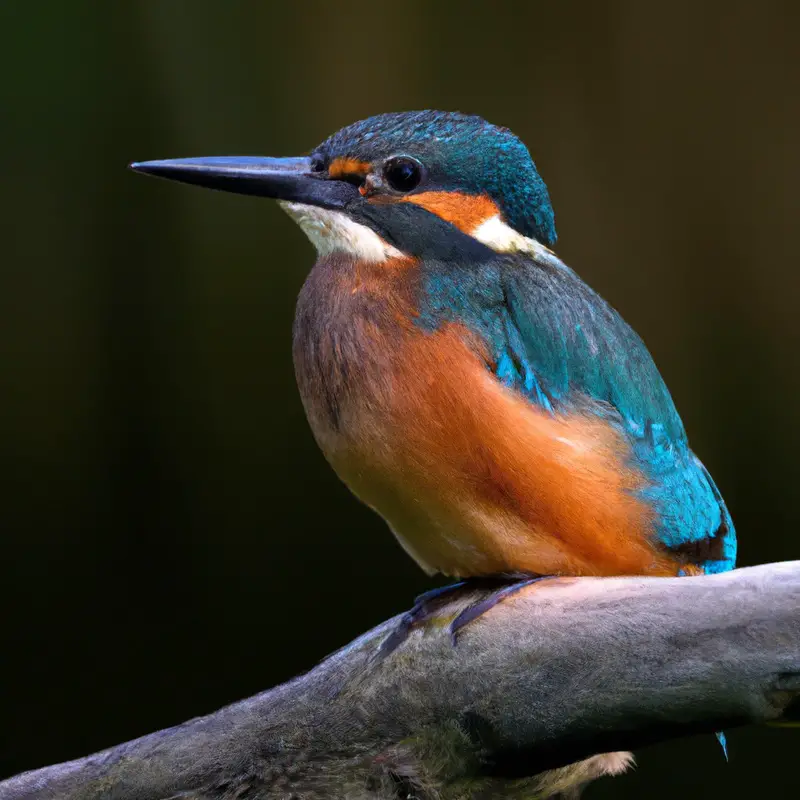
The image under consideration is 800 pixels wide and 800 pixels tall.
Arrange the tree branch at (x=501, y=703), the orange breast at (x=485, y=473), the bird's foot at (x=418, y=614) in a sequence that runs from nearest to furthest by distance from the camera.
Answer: the tree branch at (x=501, y=703), the orange breast at (x=485, y=473), the bird's foot at (x=418, y=614)

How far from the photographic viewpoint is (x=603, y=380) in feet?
4.34

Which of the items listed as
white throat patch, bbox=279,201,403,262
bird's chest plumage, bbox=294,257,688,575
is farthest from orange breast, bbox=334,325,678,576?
white throat patch, bbox=279,201,403,262

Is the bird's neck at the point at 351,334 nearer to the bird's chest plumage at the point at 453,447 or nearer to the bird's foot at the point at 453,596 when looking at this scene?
the bird's chest plumage at the point at 453,447

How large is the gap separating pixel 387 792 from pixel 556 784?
249 millimetres

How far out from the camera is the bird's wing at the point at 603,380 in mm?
1278

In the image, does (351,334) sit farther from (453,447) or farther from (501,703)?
(501,703)

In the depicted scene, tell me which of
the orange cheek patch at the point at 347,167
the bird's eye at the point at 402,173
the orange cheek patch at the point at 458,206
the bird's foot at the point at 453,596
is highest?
the orange cheek patch at the point at 347,167

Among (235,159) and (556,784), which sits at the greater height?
(235,159)

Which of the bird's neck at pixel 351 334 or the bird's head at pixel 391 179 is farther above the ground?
the bird's head at pixel 391 179

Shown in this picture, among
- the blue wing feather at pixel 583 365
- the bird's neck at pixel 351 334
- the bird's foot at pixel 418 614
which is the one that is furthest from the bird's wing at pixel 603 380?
the bird's foot at pixel 418 614

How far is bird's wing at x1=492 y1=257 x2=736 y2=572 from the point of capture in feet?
4.19

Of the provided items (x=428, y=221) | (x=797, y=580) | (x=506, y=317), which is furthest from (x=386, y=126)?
(x=797, y=580)

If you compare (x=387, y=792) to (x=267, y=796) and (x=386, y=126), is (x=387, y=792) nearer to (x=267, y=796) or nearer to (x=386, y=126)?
(x=267, y=796)

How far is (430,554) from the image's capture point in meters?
1.31
